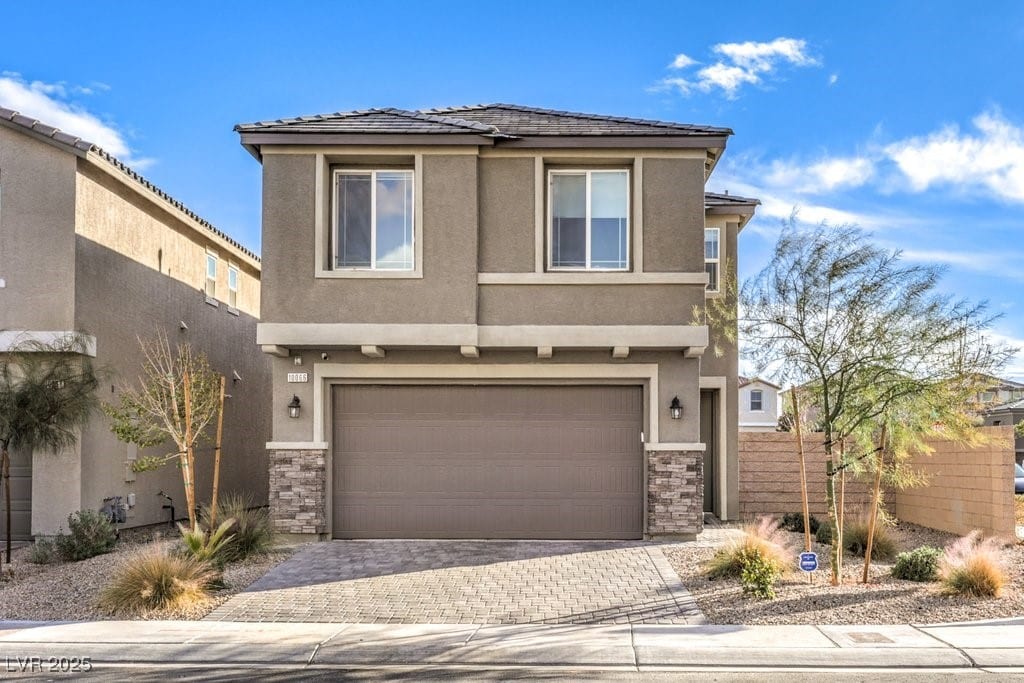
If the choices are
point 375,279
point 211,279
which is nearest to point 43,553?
point 375,279

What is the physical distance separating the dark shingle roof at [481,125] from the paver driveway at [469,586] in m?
6.12

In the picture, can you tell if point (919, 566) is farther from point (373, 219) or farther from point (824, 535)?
point (373, 219)

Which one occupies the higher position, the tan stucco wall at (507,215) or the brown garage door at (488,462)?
the tan stucco wall at (507,215)

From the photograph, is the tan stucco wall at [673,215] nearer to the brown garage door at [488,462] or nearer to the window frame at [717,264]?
the brown garage door at [488,462]

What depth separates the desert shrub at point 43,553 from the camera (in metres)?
12.1

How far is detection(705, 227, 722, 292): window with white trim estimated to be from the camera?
16.7m

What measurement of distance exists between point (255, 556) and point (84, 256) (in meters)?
5.50

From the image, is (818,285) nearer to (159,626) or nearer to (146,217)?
(159,626)

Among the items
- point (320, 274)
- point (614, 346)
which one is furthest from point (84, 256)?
point (614, 346)

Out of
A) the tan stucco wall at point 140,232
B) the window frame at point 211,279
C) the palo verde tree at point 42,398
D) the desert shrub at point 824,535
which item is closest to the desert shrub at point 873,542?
the desert shrub at point 824,535

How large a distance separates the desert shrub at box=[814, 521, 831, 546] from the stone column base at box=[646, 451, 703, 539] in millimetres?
1915

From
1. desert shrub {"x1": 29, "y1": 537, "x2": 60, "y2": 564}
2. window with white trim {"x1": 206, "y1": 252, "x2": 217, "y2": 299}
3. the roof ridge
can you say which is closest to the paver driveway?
desert shrub {"x1": 29, "y1": 537, "x2": 60, "y2": 564}

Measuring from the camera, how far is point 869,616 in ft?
30.7

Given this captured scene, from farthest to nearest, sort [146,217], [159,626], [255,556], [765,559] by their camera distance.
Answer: [146,217], [255,556], [765,559], [159,626]
